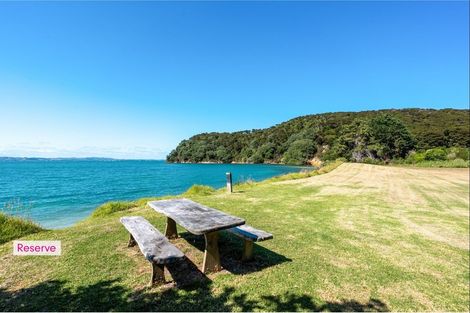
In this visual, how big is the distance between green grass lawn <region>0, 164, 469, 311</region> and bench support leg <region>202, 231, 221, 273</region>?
0.56ft

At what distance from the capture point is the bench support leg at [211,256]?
440 centimetres

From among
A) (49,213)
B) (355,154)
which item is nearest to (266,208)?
(49,213)

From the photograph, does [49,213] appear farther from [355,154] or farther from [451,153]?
[355,154]

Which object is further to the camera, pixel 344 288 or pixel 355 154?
pixel 355 154

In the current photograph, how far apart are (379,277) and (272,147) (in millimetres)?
92407

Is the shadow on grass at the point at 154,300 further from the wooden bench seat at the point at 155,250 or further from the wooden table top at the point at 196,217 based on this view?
the wooden table top at the point at 196,217

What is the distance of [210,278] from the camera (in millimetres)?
4219

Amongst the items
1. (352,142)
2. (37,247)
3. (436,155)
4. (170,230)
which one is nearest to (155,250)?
(170,230)

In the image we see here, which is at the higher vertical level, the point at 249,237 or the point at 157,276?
the point at 249,237

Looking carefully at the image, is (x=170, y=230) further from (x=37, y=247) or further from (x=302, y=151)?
(x=302, y=151)

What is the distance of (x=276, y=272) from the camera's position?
450cm

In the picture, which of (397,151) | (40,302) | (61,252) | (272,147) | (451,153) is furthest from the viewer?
(272,147)

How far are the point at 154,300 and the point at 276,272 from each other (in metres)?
2.04

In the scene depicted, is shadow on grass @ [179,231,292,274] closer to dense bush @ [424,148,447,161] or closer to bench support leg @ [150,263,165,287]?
bench support leg @ [150,263,165,287]
